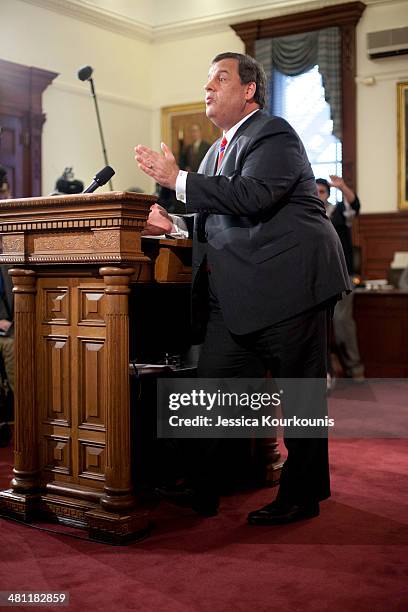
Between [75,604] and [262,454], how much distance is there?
1.45 meters

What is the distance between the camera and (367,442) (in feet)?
13.9

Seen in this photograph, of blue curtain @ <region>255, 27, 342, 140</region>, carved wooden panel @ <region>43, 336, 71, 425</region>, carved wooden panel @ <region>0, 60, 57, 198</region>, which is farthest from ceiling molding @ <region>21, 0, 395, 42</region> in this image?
carved wooden panel @ <region>43, 336, 71, 425</region>

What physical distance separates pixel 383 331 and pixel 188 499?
15.1 feet

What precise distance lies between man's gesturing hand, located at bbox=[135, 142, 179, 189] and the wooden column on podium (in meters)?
0.13

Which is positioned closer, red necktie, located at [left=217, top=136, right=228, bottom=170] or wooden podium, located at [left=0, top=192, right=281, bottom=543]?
wooden podium, located at [left=0, top=192, right=281, bottom=543]

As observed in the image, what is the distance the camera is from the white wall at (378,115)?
9.59 metres

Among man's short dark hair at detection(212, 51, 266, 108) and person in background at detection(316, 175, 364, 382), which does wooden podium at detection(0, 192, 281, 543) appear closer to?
man's short dark hair at detection(212, 51, 266, 108)

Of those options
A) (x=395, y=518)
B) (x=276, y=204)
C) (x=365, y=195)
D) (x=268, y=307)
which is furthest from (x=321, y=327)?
(x=365, y=195)

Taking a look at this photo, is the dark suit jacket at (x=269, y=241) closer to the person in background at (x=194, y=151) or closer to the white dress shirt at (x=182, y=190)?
the white dress shirt at (x=182, y=190)

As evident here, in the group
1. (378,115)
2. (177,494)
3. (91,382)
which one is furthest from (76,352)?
(378,115)

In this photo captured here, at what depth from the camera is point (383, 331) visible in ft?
23.6

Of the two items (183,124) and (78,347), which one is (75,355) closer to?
(78,347)

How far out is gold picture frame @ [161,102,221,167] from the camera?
10750mm

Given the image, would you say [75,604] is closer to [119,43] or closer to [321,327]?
[321,327]
